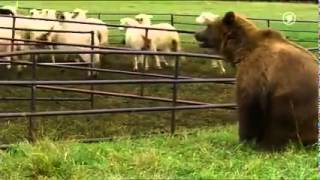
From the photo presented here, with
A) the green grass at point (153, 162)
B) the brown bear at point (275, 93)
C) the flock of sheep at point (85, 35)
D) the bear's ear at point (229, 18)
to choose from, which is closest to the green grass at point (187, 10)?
the flock of sheep at point (85, 35)

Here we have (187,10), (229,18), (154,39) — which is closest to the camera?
(229,18)

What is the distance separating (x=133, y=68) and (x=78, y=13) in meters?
2.76

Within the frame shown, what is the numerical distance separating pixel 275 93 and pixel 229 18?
96cm

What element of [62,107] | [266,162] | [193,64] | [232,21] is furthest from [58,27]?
[266,162]

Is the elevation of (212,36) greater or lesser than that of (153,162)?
greater

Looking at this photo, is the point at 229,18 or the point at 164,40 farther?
the point at 164,40

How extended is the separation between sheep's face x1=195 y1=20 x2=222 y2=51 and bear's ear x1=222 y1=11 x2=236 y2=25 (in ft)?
0.36

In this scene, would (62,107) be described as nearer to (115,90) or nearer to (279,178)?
(115,90)

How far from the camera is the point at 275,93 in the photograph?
5.96m

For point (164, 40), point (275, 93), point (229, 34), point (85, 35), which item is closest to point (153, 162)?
point (275, 93)

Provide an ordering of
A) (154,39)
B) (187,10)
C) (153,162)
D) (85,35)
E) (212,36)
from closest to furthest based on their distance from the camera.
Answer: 1. (153,162)
2. (212,36)
3. (85,35)
4. (154,39)
5. (187,10)

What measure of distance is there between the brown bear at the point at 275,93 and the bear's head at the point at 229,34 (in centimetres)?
12

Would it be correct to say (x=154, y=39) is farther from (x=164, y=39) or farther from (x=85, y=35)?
(x=85, y=35)

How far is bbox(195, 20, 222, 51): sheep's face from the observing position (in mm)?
6680
